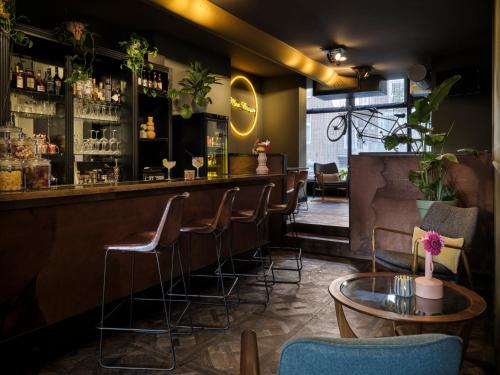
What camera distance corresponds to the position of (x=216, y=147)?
20.3 ft

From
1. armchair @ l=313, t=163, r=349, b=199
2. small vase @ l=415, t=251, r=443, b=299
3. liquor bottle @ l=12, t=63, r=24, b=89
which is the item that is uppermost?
liquor bottle @ l=12, t=63, r=24, b=89

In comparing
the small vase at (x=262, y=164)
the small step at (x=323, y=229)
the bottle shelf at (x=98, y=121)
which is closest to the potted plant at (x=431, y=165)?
the small step at (x=323, y=229)

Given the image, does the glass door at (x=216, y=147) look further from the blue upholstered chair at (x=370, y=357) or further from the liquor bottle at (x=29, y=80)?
the blue upholstered chair at (x=370, y=357)

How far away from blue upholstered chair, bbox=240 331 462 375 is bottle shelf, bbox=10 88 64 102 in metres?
3.86

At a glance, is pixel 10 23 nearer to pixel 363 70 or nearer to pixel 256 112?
pixel 256 112

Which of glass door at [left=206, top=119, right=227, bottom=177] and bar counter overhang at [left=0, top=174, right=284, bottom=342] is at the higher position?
glass door at [left=206, top=119, right=227, bottom=177]

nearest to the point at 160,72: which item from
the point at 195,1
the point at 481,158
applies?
the point at 195,1

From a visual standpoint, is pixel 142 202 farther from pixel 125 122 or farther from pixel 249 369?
pixel 249 369

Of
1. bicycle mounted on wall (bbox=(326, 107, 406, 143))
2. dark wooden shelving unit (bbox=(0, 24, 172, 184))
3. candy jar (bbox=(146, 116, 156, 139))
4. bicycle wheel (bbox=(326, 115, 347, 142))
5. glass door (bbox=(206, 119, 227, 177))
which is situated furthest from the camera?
bicycle wheel (bbox=(326, 115, 347, 142))

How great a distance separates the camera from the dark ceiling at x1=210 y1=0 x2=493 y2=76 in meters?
4.72

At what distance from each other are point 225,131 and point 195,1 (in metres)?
2.33

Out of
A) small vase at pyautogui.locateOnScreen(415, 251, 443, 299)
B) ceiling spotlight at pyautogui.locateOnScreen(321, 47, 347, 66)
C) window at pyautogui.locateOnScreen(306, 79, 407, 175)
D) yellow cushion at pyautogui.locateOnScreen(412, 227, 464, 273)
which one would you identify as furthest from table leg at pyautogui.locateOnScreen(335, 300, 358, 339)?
window at pyautogui.locateOnScreen(306, 79, 407, 175)

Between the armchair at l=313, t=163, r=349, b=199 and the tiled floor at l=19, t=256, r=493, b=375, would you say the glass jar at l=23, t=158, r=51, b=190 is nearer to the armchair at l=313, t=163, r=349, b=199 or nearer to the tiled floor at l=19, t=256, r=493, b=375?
the tiled floor at l=19, t=256, r=493, b=375

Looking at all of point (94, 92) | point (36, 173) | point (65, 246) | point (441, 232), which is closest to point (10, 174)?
point (36, 173)
